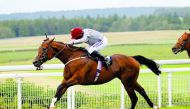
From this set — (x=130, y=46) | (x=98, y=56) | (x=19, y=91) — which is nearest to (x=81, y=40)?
(x=98, y=56)

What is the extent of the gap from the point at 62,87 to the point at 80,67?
0.59 meters

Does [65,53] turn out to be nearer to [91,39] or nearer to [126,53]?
[91,39]

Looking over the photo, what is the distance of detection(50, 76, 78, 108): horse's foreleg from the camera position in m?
10.5

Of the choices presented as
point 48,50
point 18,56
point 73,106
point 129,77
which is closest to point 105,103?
point 73,106

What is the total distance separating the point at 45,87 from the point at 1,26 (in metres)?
41.7

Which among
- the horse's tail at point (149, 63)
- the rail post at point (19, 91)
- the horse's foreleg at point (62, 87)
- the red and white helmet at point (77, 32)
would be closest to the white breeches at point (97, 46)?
the red and white helmet at point (77, 32)

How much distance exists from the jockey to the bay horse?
116mm

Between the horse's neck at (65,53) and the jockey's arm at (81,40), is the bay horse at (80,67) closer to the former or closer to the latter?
the horse's neck at (65,53)

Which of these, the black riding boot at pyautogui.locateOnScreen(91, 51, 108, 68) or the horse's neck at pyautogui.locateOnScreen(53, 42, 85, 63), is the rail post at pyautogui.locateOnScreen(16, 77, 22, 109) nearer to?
the horse's neck at pyautogui.locateOnScreen(53, 42, 85, 63)

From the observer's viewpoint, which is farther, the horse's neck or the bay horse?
the horse's neck

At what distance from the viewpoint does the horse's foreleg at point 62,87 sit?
10.5 metres

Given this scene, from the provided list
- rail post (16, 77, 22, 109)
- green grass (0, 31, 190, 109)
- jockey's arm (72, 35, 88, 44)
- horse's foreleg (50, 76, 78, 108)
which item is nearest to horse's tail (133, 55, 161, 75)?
jockey's arm (72, 35, 88, 44)

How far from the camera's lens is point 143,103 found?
44.0ft

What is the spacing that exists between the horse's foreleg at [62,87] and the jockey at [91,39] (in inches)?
26.9
